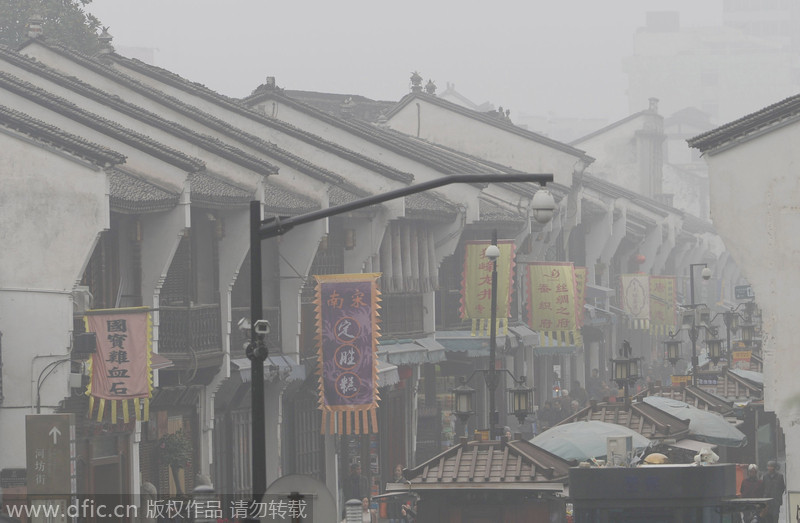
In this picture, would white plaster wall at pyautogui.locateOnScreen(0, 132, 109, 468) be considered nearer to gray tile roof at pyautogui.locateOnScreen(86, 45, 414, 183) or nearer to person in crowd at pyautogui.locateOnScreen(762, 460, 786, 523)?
gray tile roof at pyautogui.locateOnScreen(86, 45, 414, 183)

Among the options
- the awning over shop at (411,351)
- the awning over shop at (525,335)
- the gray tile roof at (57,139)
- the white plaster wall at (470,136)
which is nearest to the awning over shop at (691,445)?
the awning over shop at (411,351)

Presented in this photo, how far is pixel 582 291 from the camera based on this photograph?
47.6 meters

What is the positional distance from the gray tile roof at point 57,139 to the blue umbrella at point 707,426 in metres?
12.9

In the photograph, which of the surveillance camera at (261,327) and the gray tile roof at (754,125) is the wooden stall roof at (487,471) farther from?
the surveillance camera at (261,327)

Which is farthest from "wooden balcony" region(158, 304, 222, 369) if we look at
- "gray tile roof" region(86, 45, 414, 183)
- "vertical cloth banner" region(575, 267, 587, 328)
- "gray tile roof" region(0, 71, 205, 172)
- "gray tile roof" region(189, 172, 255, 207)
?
"vertical cloth banner" region(575, 267, 587, 328)

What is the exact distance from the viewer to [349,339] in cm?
2942

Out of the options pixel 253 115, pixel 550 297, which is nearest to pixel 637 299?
pixel 550 297

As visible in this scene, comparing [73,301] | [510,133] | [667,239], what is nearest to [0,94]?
[73,301]

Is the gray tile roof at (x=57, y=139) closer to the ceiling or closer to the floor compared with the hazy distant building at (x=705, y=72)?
closer to the floor

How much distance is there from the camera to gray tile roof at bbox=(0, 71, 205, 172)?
26.1m

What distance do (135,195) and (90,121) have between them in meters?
1.89

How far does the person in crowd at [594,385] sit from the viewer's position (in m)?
52.4

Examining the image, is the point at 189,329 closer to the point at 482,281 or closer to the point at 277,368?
the point at 277,368

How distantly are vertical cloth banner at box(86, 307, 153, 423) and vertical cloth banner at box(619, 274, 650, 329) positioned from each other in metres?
36.8
